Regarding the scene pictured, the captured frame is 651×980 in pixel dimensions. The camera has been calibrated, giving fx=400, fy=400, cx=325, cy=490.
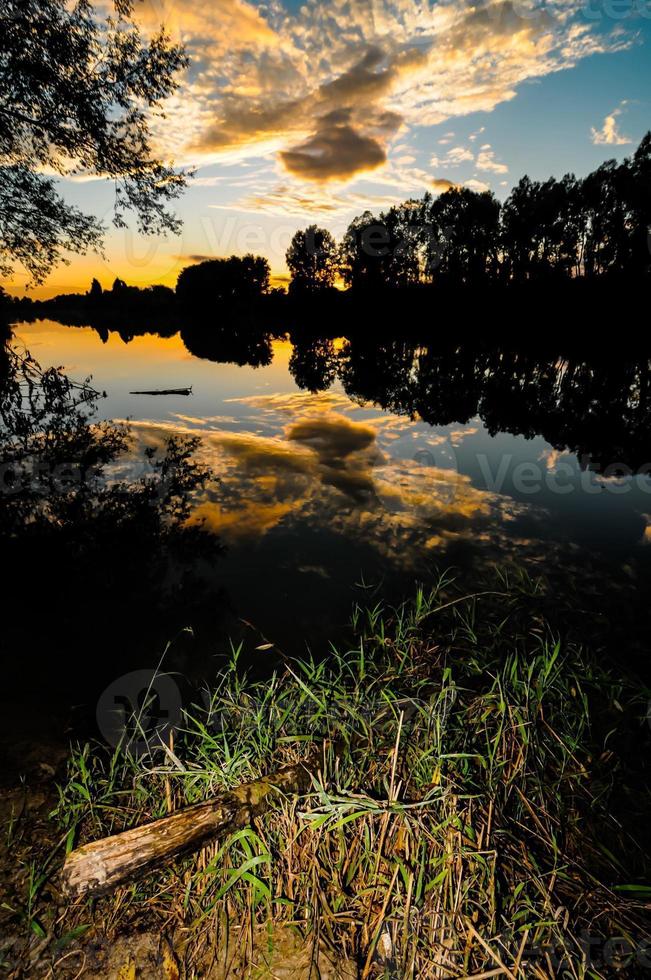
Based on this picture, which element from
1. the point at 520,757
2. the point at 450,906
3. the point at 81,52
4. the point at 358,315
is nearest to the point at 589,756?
the point at 520,757

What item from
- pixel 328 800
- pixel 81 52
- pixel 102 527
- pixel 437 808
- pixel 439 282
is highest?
pixel 439 282

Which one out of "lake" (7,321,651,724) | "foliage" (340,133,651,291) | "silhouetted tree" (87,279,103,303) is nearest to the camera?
"lake" (7,321,651,724)

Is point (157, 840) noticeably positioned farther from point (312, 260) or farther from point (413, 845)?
point (312, 260)

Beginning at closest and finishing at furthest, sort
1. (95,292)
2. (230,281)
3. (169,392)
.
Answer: (169,392) < (230,281) < (95,292)

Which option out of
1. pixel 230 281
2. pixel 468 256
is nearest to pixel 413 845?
pixel 468 256

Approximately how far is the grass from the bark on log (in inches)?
5.0

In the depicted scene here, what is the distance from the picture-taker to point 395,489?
28.3 feet

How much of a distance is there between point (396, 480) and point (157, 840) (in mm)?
7827

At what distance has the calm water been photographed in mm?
5707

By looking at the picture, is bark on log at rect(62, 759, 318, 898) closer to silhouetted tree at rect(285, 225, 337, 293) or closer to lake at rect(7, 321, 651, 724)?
lake at rect(7, 321, 651, 724)

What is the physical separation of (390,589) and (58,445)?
9.63 metres

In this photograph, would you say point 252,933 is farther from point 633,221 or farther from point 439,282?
point 439,282

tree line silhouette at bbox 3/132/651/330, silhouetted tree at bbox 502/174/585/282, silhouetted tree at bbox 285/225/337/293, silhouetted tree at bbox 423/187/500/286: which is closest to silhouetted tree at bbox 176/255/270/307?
tree line silhouette at bbox 3/132/651/330

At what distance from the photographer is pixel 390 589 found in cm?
543
